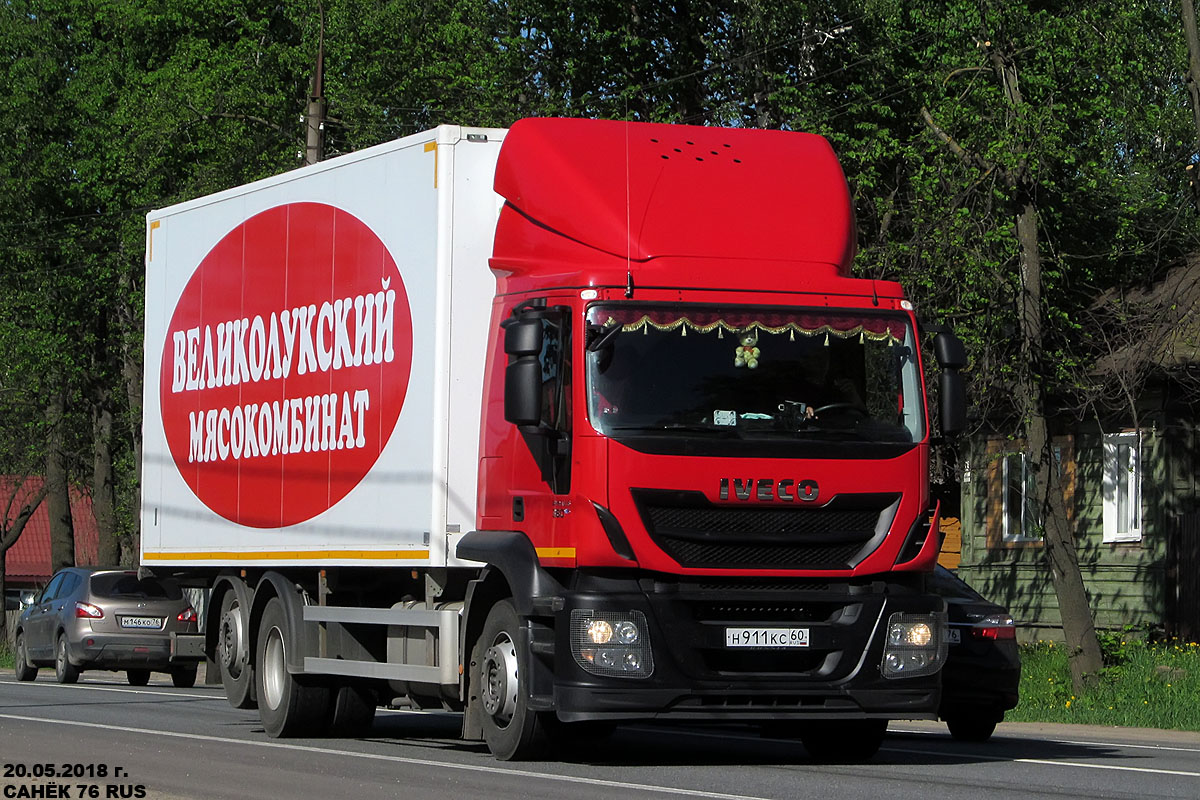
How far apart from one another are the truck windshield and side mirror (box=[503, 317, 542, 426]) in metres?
0.34

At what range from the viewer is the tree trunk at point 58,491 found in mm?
45031

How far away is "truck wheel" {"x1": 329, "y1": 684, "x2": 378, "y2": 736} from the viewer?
1491cm

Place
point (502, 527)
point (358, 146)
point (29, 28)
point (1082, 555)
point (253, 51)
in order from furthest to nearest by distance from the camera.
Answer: point (29, 28), point (253, 51), point (358, 146), point (1082, 555), point (502, 527)

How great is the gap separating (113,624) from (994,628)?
1369cm

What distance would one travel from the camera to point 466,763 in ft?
40.5

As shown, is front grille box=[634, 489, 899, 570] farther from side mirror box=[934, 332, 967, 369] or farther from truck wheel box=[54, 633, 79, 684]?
truck wheel box=[54, 633, 79, 684]

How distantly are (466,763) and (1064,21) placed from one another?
15784 millimetres

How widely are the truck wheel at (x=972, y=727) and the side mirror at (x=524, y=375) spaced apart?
20.9 feet

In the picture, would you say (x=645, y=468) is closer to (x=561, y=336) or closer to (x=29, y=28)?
(x=561, y=336)

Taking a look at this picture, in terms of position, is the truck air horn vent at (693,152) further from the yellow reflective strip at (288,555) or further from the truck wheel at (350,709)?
the truck wheel at (350,709)

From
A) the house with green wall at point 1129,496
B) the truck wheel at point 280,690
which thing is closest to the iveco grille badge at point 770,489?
the truck wheel at point 280,690

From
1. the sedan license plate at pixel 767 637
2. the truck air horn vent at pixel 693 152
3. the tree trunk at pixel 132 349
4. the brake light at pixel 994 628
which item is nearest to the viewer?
the sedan license plate at pixel 767 637

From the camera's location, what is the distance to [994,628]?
16.1 metres

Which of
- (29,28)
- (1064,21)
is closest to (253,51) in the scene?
(29,28)
